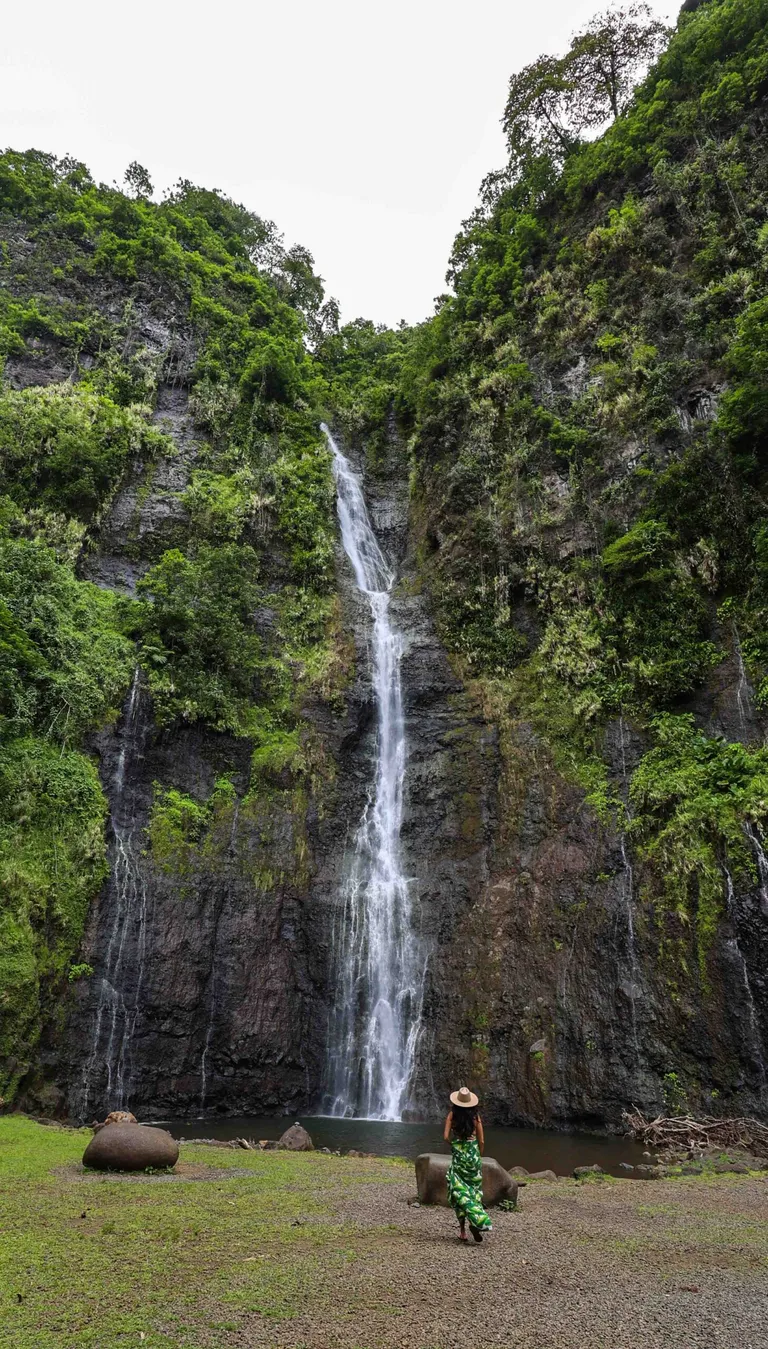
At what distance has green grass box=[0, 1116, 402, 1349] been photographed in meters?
4.16

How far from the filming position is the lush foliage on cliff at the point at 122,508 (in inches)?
599

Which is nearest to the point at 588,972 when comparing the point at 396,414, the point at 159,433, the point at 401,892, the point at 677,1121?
the point at 677,1121

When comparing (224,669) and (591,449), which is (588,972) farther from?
(591,449)

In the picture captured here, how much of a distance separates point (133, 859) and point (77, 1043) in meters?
3.81

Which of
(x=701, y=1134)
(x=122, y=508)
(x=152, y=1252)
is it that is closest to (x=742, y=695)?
(x=701, y=1134)

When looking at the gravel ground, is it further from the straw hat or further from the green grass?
the straw hat

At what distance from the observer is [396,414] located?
103ft

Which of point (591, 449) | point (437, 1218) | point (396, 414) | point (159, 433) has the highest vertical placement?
point (396, 414)

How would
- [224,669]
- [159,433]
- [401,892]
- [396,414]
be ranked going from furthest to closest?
[396,414] < [159,433] < [224,669] < [401,892]

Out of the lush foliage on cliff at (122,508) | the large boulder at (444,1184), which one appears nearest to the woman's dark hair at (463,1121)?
the large boulder at (444,1184)

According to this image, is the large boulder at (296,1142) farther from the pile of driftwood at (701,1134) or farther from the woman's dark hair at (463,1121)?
the woman's dark hair at (463,1121)

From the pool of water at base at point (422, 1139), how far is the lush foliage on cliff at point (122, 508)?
13.4 feet

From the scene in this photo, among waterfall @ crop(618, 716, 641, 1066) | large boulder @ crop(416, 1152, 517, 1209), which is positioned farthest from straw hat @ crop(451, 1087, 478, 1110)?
waterfall @ crop(618, 716, 641, 1066)

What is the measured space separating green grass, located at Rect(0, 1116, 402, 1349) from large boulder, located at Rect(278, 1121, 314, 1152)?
9.19ft
